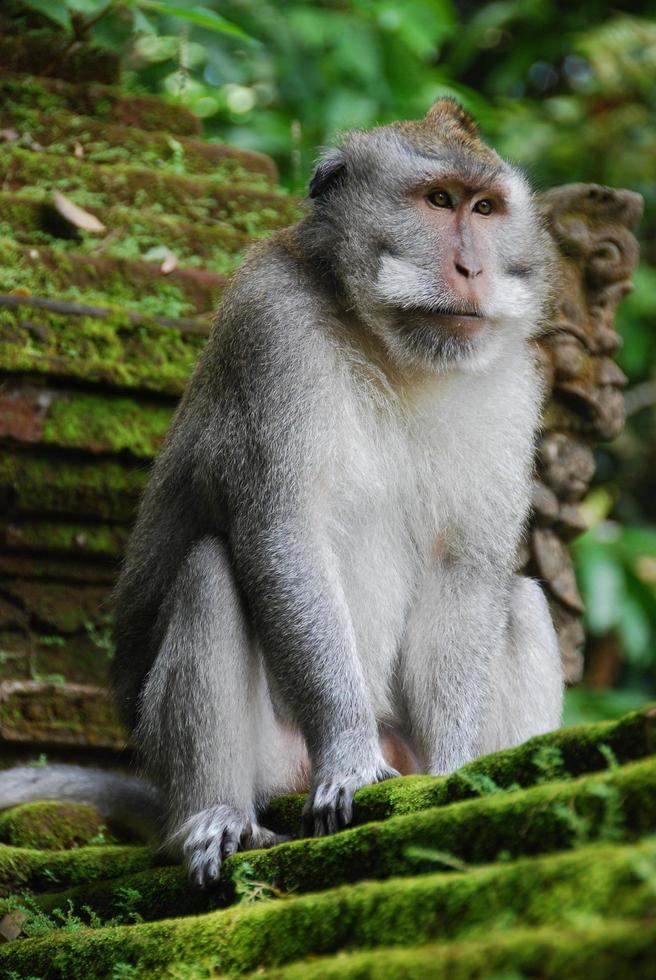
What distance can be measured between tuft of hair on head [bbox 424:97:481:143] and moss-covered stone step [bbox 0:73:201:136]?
9.84 ft

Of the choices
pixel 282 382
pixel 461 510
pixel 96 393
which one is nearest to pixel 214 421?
pixel 282 382

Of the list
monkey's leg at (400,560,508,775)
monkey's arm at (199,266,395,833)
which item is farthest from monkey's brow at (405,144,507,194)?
monkey's leg at (400,560,508,775)

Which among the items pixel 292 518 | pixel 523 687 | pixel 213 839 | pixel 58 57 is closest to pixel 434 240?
pixel 292 518

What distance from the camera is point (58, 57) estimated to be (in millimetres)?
8305

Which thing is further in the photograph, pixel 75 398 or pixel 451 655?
pixel 75 398

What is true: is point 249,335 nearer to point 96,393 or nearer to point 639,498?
point 96,393

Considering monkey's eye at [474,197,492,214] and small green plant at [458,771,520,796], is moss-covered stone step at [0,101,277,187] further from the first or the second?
small green plant at [458,771,520,796]

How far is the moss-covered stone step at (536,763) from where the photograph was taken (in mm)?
2930

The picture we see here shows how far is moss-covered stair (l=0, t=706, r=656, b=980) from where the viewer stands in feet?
6.82

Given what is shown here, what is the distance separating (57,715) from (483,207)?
299 centimetres

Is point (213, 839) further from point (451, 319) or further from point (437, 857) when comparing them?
point (451, 319)

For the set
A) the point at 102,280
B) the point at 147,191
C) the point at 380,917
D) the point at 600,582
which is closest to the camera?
the point at 380,917

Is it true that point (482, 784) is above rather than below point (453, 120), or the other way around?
below

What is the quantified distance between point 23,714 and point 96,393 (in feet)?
5.03
